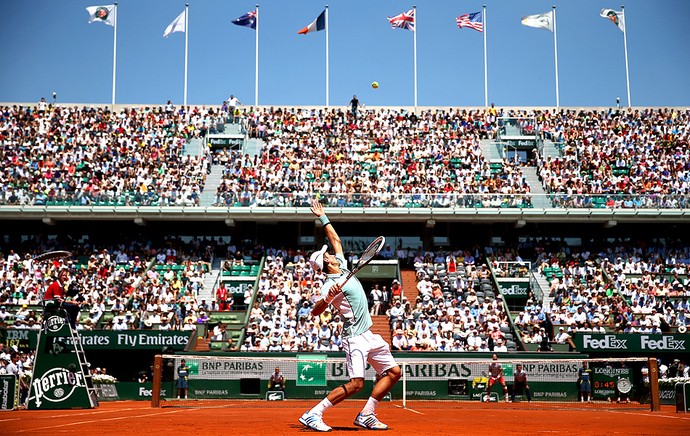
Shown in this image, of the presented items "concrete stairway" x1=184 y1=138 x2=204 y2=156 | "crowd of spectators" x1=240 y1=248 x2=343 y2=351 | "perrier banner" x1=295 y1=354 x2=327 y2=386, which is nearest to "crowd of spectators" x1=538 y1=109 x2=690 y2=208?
"crowd of spectators" x1=240 y1=248 x2=343 y2=351

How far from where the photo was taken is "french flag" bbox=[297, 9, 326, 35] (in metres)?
50.7

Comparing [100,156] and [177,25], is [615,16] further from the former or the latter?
[100,156]

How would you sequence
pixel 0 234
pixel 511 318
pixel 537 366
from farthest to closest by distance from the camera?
pixel 0 234 < pixel 511 318 < pixel 537 366

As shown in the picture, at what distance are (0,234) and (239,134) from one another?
14.1 m

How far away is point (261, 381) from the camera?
29.6m

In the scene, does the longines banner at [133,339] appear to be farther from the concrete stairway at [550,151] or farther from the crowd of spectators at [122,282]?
the concrete stairway at [550,151]

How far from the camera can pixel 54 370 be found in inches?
698

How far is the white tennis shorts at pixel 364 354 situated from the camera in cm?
1065

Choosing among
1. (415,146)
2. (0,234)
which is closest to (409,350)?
(415,146)

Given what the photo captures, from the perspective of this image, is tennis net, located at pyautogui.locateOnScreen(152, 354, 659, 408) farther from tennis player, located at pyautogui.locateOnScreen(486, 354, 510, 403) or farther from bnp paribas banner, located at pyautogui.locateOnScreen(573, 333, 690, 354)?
bnp paribas banner, located at pyautogui.locateOnScreen(573, 333, 690, 354)

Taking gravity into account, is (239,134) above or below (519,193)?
above

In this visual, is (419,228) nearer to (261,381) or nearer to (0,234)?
(261,381)

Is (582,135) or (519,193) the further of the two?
(582,135)

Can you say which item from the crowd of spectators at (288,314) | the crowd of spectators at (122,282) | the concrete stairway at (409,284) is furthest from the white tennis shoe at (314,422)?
the concrete stairway at (409,284)
